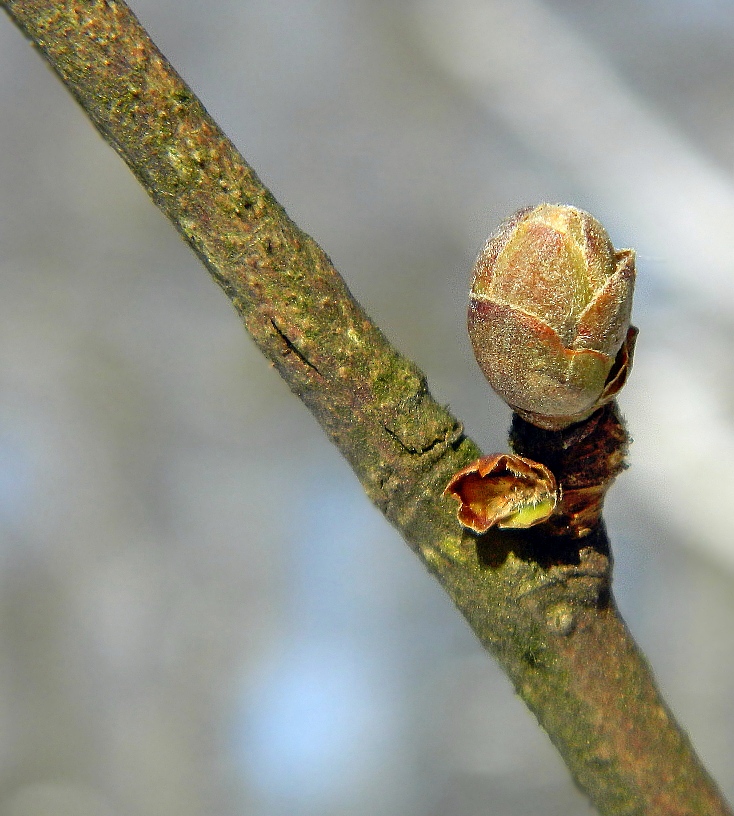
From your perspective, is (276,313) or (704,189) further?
(704,189)

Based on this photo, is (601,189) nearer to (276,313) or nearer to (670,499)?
(670,499)

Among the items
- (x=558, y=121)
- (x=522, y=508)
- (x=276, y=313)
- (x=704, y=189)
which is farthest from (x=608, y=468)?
(x=558, y=121)

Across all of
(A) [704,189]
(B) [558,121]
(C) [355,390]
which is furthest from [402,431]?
(B) [558,121]

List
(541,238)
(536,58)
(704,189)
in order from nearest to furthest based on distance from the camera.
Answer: (541,238), (704,189), (536,58)

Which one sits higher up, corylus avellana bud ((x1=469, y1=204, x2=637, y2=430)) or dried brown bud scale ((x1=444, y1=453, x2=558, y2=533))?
corylus avellana bud ((x1=469, y1=204, x2=637, y2=430))

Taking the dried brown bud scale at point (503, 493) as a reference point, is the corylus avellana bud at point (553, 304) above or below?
above

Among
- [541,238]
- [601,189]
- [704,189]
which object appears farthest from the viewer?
[601,189]

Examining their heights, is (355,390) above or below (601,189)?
below

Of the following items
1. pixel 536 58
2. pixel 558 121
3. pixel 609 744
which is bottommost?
pixel 609 744
